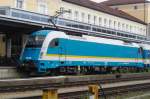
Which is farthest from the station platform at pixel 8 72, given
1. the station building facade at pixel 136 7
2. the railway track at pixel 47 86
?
the station building facade at pixel 136 7

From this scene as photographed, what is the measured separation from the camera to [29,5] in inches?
2067

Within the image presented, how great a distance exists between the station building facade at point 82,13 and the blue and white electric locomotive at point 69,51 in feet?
19.0

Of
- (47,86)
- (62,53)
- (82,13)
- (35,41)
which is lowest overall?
(47,86)

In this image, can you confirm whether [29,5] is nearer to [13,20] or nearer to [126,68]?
[126,68]

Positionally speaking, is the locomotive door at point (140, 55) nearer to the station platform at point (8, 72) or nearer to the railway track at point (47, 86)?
the railway track at point (47, 86)

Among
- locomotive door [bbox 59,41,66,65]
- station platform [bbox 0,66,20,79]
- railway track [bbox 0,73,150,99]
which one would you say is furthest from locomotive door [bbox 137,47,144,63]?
station platform [bbox 0,66,20,79]

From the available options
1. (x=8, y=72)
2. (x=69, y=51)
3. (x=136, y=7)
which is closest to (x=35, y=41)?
(x=8, y=72)

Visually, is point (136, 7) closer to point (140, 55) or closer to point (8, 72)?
point (140, 55)

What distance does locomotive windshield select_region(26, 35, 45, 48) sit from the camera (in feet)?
99.7

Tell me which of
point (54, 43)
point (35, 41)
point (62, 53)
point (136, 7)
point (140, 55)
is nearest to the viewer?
point (35, 41)

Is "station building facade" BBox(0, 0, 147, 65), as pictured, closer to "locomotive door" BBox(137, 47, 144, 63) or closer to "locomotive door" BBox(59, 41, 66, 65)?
"locomotive door" BBox(59, 41, 66, 65)

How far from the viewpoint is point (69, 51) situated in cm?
3253

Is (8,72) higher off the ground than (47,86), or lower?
higher

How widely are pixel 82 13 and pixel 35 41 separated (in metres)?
39.2
